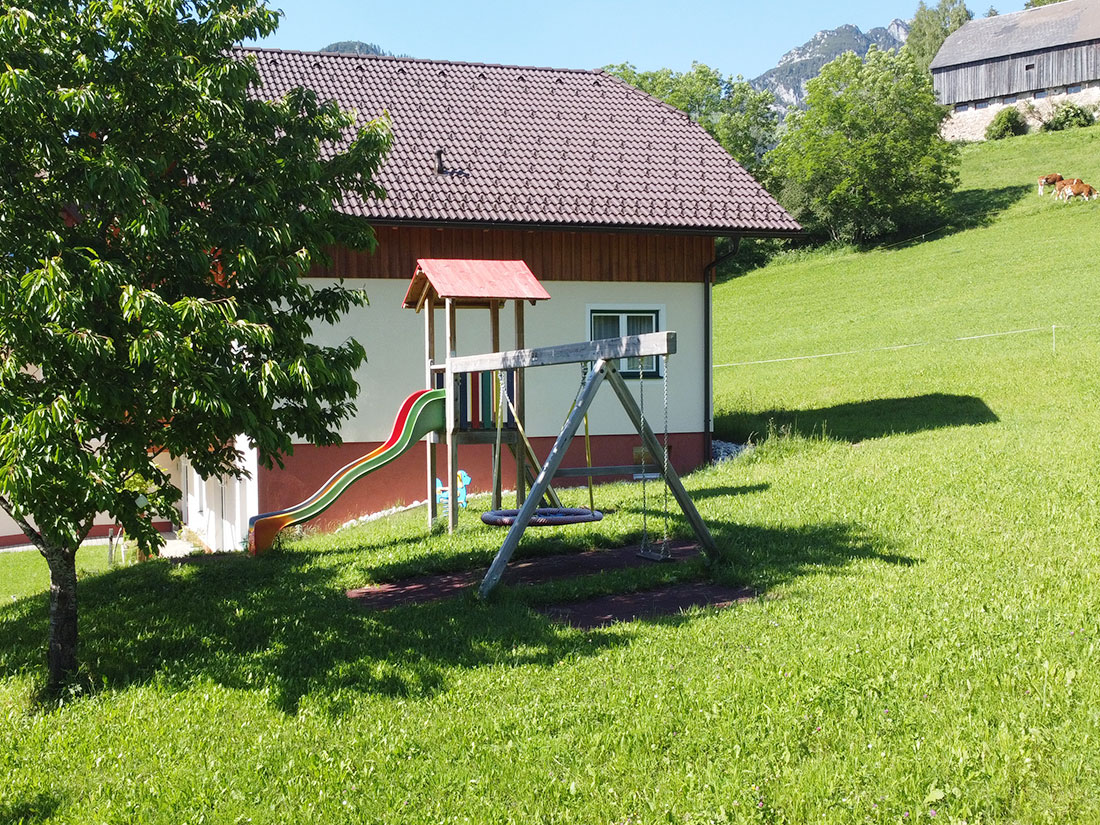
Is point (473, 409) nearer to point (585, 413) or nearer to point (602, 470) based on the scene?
point (602, 470)

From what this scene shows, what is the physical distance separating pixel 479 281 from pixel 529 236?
4.69 meters

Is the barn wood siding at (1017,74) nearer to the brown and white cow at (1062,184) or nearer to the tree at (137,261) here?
the brown and white cow at (1062,184)

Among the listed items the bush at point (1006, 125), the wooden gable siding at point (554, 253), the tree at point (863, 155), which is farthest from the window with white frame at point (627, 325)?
the bush at point (1006, 125)

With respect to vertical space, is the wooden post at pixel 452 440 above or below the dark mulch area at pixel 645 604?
above

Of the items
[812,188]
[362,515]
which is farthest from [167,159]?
[812,188]

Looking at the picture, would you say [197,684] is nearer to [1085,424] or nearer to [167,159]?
[167,159]

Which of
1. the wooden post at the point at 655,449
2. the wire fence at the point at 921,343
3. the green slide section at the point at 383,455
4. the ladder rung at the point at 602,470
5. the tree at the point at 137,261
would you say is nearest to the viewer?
the tree at the point at 137,261

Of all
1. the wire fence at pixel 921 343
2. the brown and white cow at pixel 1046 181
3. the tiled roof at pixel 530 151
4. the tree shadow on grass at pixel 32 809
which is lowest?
the tree shadow on grass at pixel 32 809

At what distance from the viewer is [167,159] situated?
25.6ft

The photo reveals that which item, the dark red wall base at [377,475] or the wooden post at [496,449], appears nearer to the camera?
the wooden post at [496,449]

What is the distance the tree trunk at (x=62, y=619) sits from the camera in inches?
293

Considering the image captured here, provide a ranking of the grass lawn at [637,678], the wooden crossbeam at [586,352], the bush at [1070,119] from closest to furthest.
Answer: the grass lawn at [637,678]
the wooden crossbeam at [586,352]
the bush at [1070,119]

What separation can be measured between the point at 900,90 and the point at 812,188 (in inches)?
272

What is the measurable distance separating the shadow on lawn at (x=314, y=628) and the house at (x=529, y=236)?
5.05 m
